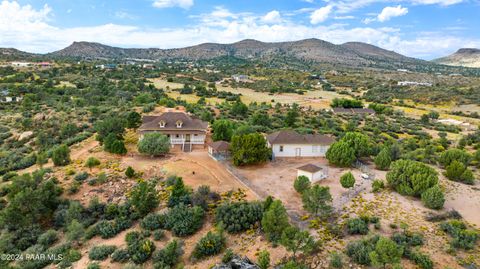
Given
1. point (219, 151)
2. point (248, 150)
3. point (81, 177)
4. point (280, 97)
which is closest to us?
point (81, 177)

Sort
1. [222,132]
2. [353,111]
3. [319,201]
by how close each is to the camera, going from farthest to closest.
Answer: [353,111] < [222,132] < [319,201]

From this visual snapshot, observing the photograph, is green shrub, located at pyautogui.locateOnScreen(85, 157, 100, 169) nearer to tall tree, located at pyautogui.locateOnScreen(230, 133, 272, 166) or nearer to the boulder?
tall tree, located at pyautogui.locateOnScreen(230, 133, 272, 166)

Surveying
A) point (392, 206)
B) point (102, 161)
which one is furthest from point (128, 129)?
point (392, 206)

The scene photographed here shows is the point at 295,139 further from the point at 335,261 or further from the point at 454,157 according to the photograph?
the point at 335,261

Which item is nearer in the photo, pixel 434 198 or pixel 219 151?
pixel 434 198

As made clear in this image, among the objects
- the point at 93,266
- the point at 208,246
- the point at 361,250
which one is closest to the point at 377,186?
the point at 361,250

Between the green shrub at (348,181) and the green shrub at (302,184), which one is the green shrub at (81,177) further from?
the green shrub at (348,181)

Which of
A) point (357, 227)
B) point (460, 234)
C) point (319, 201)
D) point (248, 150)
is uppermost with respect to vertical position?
point (248, 150)

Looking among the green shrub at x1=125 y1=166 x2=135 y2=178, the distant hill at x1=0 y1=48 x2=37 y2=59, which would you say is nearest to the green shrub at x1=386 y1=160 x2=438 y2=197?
the green shrub at x1=125 y1=166 x2=135 y2=178
